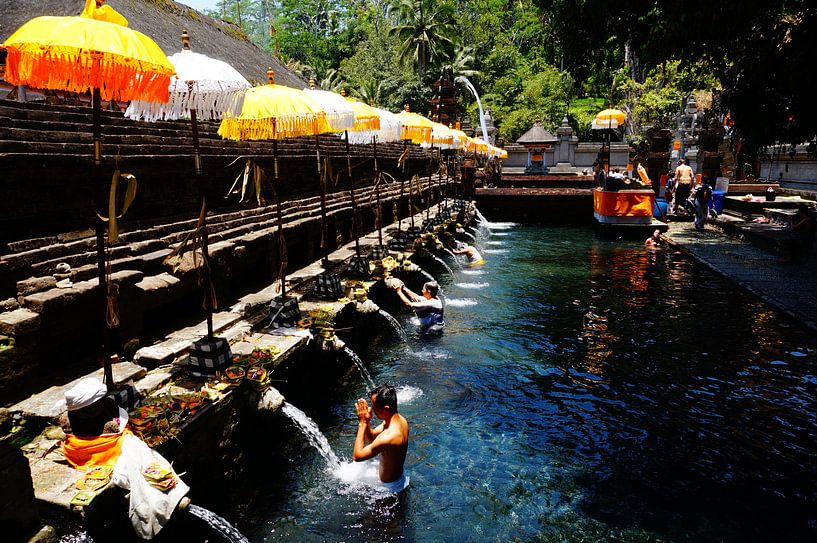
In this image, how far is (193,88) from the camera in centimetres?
523

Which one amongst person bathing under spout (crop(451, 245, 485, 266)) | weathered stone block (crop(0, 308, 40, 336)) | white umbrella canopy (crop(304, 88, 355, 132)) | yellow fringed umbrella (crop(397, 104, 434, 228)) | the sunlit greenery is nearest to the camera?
weathered stone block (crop(0, 308, 40, 336))

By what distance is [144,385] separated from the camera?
5234mm

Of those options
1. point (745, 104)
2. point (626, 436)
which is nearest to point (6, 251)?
point (626, 436)

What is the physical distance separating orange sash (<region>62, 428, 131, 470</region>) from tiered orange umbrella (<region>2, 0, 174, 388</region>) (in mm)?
2114

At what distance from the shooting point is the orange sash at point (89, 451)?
3852 mm

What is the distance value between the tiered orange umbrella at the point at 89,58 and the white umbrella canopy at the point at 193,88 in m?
0.89

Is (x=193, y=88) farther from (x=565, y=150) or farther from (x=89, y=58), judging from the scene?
(x=565, y=150)

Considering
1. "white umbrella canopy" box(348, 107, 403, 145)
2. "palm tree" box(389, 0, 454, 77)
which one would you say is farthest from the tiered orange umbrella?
"palm tree" box(389, 0, 454, 77)

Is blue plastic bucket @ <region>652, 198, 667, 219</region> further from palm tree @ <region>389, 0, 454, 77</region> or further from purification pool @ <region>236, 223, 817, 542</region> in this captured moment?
palm tree @ <region>389, 0, 454, 77</region>

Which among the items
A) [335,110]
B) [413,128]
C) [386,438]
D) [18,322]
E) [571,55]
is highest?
[571,55]

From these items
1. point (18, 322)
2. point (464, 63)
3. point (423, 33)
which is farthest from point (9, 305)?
point (464, 63)

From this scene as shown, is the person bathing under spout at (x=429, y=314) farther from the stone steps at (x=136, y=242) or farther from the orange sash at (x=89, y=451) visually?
the orange sash at (x=89, y=451)

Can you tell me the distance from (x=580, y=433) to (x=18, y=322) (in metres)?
6.39

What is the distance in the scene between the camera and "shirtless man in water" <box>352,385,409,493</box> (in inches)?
210
